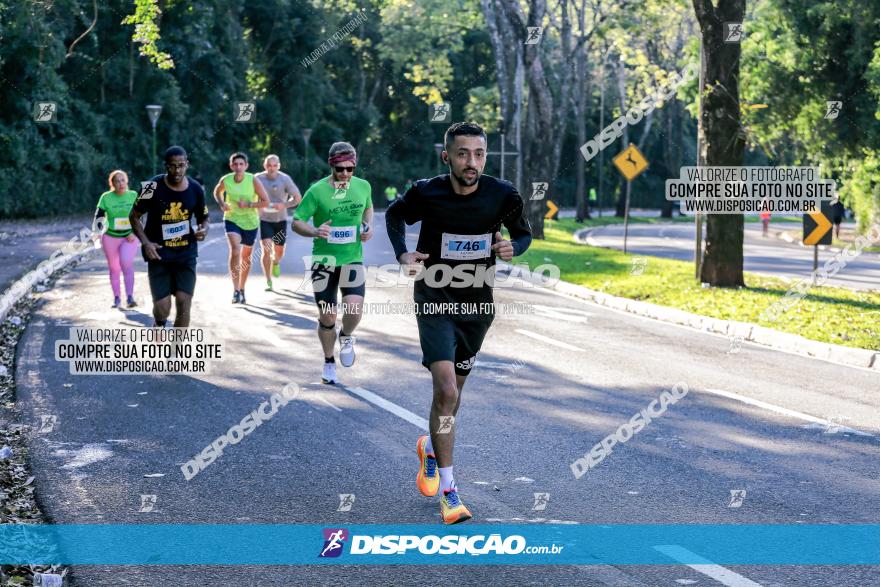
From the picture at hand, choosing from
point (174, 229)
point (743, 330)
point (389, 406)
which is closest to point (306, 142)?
point (743, 330)

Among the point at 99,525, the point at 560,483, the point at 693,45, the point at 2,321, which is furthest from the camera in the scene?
the point at 693,45

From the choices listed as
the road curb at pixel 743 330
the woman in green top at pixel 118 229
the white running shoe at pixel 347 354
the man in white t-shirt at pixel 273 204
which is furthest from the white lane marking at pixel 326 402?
the man in white t-shirt at pixel 273 204

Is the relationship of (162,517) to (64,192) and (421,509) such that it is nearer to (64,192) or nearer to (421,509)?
(421,509)

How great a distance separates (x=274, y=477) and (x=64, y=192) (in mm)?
37886

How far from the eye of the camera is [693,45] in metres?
34.8

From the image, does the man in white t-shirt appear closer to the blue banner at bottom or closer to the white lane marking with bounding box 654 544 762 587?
the blue banner at bottom

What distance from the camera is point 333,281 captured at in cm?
1014

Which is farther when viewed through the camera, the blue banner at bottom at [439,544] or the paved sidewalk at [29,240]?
the paved sidewalk at [29,240]

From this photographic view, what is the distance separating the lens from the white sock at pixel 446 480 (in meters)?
6.04

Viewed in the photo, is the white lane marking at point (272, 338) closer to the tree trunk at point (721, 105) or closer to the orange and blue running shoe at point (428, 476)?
the orange and blue running shoe at point (428, 476)

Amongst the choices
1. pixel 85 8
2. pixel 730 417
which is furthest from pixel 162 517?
pixel 85 8

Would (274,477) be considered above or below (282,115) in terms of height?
below

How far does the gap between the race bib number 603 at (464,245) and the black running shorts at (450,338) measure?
0.35 m

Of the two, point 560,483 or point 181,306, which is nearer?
point 560,483
